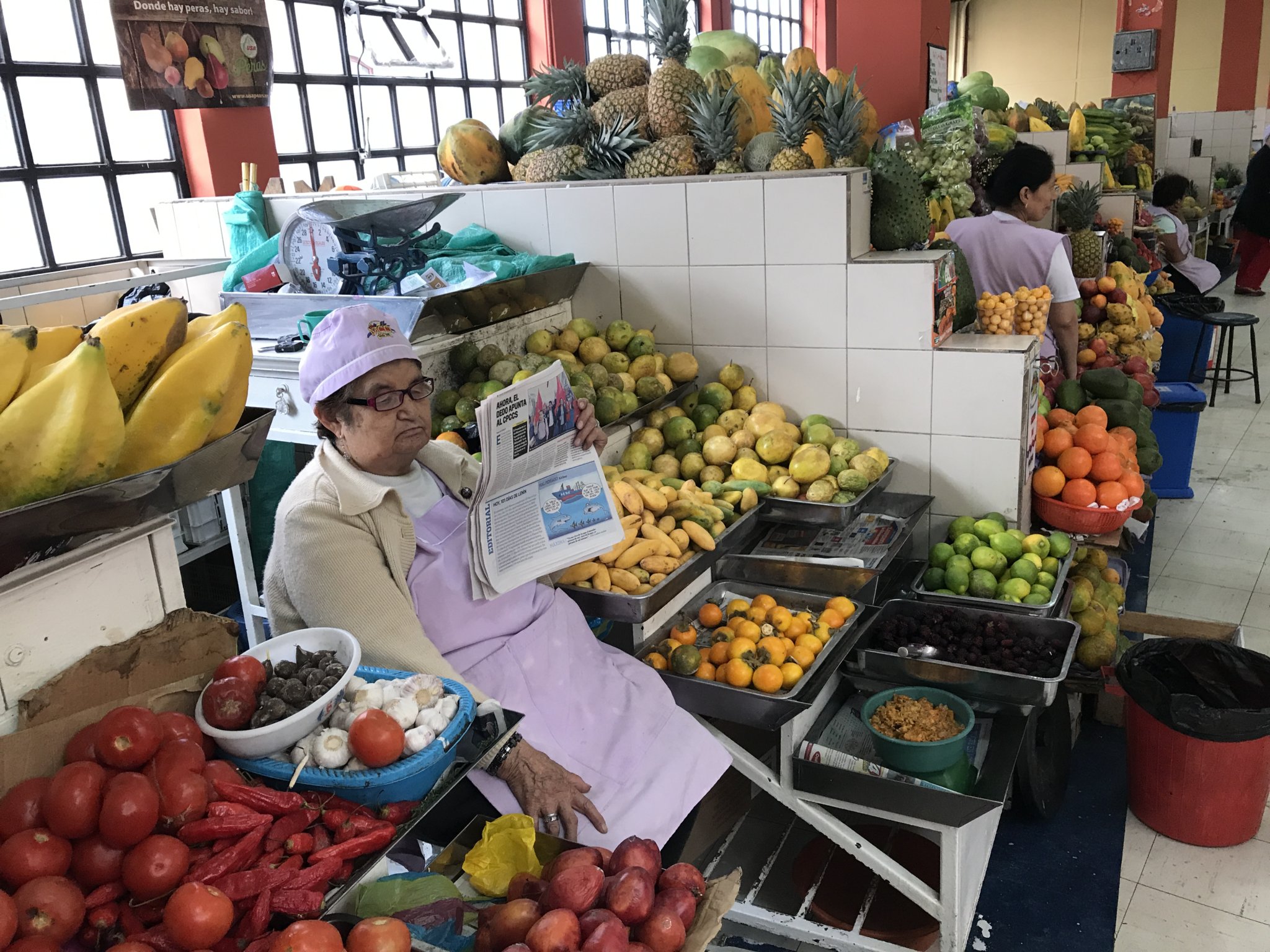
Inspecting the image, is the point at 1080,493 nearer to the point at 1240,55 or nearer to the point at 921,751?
the point at 921,751

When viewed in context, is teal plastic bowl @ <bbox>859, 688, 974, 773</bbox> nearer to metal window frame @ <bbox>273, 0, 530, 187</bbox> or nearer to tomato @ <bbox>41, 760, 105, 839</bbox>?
tomato @ <bbox>41, 760, 105, 839</bbox>

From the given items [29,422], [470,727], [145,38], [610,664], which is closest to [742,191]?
[610,664]

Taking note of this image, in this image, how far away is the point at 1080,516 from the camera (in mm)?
3334

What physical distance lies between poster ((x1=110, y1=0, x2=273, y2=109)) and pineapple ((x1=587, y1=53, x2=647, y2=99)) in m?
2.58

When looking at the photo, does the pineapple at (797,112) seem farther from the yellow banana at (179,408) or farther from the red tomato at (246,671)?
the red tomato at (246,671)

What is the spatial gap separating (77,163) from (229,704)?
4.92m

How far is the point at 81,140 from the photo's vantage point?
517cm

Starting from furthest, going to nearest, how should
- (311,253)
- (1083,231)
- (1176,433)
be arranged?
1. (1083,231)
2. (1176,433)
3. (311,253)

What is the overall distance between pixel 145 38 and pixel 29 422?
15.0 feet

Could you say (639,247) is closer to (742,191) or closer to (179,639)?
(742,191)

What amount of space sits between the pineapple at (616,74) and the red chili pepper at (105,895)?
324 cm

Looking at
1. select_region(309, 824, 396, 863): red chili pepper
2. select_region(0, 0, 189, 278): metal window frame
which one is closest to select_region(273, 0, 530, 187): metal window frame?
select_region(0, 0, 189, 278): metal window frame

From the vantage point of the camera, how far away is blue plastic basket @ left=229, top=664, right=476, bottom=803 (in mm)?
1314

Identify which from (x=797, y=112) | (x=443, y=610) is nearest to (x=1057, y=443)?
(x=797, y=112)
